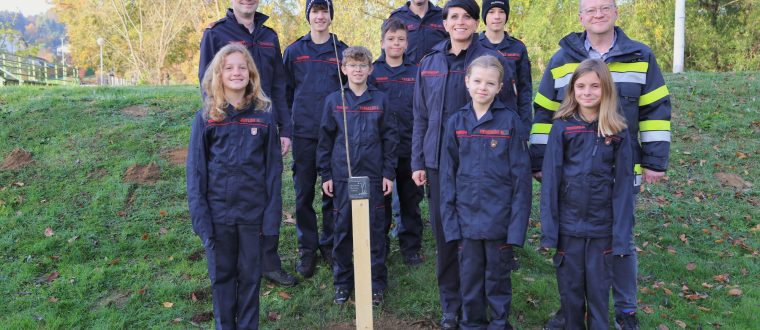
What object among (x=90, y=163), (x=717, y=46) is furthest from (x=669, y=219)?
(x=717, y=46)

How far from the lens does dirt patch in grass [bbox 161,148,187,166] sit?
7.81 metres

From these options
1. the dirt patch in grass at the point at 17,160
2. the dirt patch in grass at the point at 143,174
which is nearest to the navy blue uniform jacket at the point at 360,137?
the dirt patch in grass at the point at 143,174

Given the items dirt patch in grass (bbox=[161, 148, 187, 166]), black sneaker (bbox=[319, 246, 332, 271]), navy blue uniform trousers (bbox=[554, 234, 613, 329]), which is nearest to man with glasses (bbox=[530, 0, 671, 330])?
navy blue uniform trousers (bbox=[554, 234, 613, 329])

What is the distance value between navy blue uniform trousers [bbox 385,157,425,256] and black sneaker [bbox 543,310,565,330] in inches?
55.5

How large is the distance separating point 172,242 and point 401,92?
107 inches

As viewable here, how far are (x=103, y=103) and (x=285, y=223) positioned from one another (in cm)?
534

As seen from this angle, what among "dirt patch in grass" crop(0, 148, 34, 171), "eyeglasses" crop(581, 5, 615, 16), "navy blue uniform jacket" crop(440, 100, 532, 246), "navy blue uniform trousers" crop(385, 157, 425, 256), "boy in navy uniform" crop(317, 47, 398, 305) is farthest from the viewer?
"dirt patch in grass" crop(0, 148, 34, 171)

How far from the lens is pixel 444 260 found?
4164 mm

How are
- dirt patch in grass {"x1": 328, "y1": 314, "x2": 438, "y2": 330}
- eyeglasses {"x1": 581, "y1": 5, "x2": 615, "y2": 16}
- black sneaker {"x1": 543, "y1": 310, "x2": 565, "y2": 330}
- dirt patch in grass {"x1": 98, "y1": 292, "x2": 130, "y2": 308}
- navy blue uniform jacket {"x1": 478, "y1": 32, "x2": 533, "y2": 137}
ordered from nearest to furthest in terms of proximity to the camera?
eyeglasses {"x1": 581, "y1": 5, "x2": 615, "y2": 16} < black sneaker {"x1": 543, "y1": 310, "x2": 565, "y2": 330} < dirt patch in grass {"x1": 328, "y1": 314, "x2": 438, "y2": 330} < navy blue uniform jacket {"x1": 478, "y1": 32, "x2": 533, "y2": 137} < dirt patch in grass {"x1": 98, "y1": 292, "x2": 130, "y2": 308}

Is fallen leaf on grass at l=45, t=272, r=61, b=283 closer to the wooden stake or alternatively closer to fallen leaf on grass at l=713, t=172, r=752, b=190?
the wooden stake

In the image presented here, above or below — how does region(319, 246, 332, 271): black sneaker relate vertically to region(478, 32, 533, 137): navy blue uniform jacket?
below

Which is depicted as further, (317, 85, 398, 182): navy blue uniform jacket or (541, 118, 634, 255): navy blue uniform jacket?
(317, 85, 398, 182): navy blue uniform jacket

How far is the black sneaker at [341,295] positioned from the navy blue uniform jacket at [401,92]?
120 centimetres

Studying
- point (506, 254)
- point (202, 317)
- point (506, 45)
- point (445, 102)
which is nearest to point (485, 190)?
point (506, 254)
